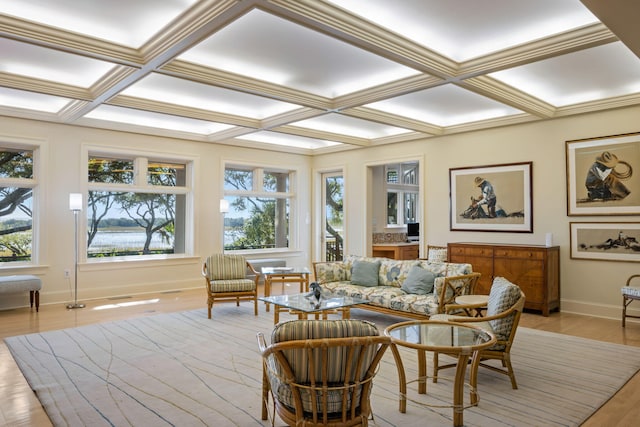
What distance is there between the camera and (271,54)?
180 inches

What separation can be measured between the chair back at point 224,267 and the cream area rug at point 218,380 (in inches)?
43.7

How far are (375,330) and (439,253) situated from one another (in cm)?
521

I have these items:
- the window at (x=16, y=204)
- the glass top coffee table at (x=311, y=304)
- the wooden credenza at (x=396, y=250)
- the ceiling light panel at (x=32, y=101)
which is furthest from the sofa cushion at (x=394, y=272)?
the window at (x=16, y=204)

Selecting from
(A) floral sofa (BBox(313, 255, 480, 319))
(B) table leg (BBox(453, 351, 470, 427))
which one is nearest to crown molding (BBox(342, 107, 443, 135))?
(A) floral sofa (BBox(313, 255, 480, 319))

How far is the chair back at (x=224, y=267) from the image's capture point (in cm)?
640

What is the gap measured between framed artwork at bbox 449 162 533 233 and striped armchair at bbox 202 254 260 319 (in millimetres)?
3717

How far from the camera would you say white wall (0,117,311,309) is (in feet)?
22.6

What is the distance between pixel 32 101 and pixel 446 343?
6629 mm

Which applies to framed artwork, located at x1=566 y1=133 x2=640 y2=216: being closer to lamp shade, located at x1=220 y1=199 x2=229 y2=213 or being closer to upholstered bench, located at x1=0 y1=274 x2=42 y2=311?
lamp shade, located at x1=220 y1=199 x2=229 y2=213

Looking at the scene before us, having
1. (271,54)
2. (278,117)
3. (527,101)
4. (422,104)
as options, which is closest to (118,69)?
(271,54)

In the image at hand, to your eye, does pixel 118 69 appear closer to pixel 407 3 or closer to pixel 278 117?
pixel 278 117

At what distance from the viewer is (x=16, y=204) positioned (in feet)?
22.7

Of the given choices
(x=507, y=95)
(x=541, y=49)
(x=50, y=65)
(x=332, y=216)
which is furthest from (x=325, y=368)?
(x=332, y=216)

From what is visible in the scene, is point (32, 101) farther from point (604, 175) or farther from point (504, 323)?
point (604, 175)
